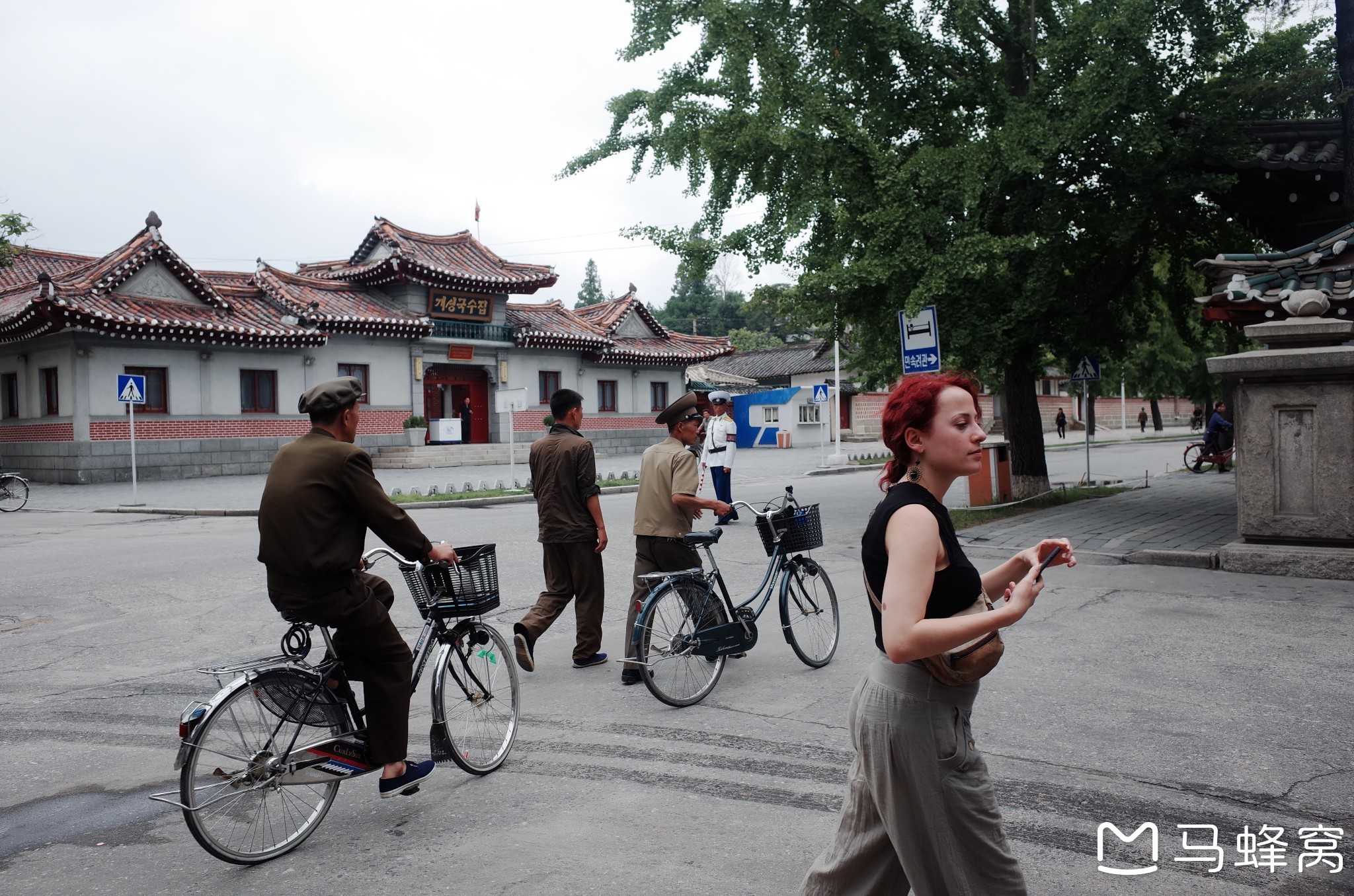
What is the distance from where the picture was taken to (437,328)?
33406 millimetres

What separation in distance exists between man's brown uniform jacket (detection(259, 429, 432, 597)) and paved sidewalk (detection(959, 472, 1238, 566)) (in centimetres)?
860

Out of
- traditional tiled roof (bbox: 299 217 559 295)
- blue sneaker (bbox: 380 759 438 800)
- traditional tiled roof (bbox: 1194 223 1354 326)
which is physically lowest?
blue sneaker (bbox: 380 759 438 800)

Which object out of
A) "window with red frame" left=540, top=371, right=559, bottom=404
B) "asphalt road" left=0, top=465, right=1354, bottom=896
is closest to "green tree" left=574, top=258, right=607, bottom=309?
"window with red frame" left=540, top=371, right=559, bottom=404

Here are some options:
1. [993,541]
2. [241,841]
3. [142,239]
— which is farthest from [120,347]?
[241,841]

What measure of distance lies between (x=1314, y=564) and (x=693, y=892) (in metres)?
8.03

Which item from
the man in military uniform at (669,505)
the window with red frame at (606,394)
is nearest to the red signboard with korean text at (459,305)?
the window with red frame at (606,394)

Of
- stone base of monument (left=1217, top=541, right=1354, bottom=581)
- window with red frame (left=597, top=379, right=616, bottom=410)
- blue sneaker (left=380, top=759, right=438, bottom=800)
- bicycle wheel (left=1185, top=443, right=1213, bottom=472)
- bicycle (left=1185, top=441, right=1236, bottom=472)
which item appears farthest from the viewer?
window with red frame (left=597, top=379, right=616, bottom=410)

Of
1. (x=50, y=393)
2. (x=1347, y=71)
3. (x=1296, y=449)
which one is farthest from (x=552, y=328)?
(x=1296, y=449)

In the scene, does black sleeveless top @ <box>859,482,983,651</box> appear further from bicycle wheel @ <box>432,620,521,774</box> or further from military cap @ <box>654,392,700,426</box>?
military cap @ <box>654,392,700,426</box>

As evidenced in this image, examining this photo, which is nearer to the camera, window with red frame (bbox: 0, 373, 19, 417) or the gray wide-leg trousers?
the gray wide-leg trousers

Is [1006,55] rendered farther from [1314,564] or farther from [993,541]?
[1314,564]

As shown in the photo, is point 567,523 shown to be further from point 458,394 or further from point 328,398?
point 458,394

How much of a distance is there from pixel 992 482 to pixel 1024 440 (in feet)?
4.57

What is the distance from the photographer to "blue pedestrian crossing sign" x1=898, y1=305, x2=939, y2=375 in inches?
432
